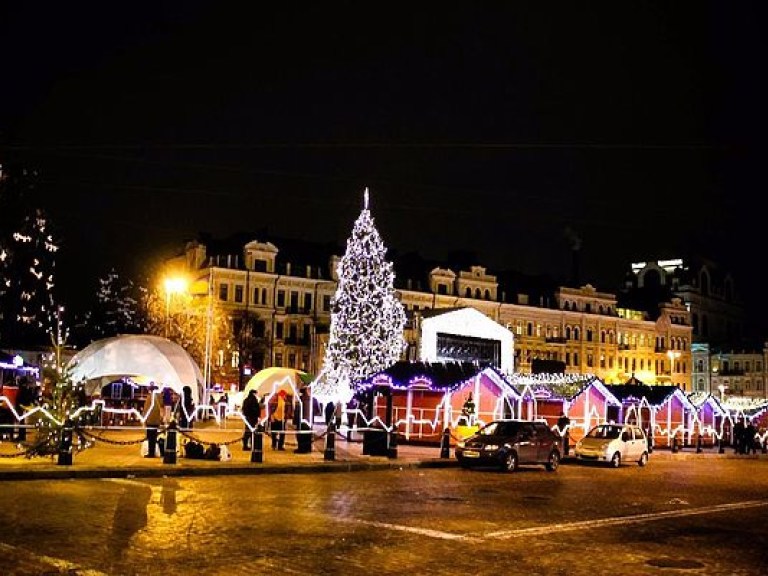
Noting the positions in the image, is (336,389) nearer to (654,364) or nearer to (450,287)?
(450,287)

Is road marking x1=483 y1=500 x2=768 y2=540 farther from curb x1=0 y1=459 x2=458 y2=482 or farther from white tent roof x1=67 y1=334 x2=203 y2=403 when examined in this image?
white tent roof x1=67 y1=334 x2=203 y2=403

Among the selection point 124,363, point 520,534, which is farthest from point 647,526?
point 124,363

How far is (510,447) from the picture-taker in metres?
27.1

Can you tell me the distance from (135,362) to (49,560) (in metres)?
27.0

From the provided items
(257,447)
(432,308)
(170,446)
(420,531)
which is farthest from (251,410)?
(432,308)

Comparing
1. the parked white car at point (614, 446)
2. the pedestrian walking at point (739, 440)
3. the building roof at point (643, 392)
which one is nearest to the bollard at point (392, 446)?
the parked white car at point (614, 446)

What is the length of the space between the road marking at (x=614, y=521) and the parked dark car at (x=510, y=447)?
8.33 m

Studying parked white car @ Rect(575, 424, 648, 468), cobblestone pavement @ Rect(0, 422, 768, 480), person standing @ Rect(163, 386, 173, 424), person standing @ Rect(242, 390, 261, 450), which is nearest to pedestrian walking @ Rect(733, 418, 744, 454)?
parked white car @ Rect(575, 424, 648, 468)

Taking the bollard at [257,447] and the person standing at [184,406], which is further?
the person standing at [184,406]

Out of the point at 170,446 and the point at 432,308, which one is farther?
the point at 432,308

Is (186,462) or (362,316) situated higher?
(362,316)

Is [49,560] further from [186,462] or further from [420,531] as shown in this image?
[186,462]

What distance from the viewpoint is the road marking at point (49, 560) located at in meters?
9.42

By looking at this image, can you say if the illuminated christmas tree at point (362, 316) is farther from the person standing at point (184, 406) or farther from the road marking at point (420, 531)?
the road marking at point (420, 531)
